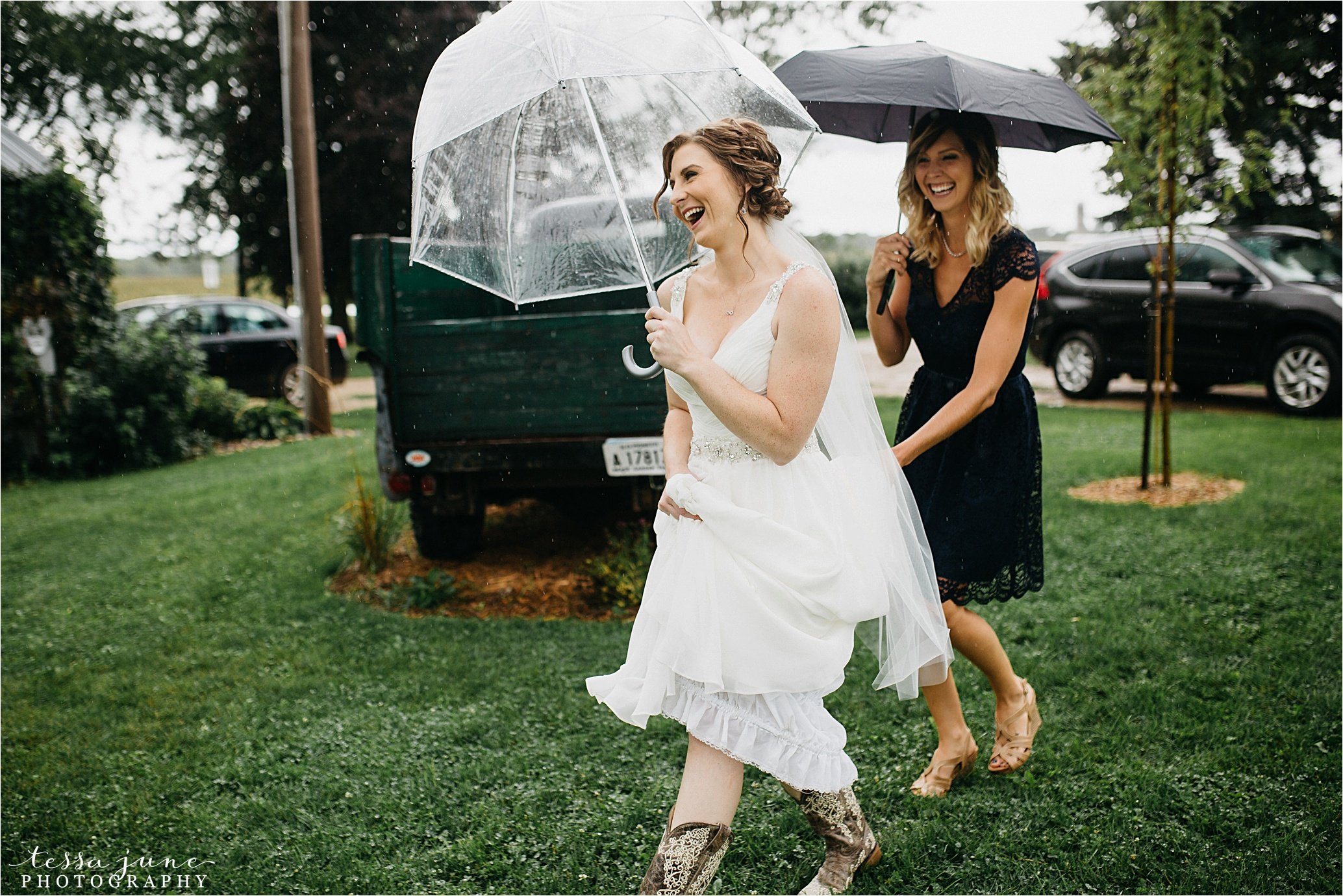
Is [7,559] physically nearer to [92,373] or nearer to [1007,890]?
[92,373]

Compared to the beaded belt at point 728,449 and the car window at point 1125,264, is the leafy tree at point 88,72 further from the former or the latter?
the beaded belt at point 728,449

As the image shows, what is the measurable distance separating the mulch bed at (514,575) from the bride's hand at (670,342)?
3.13m

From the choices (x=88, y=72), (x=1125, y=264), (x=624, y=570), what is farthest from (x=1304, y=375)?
(x=88, y=72)

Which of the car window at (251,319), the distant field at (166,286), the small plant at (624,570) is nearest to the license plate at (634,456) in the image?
the small plant at (624,570)

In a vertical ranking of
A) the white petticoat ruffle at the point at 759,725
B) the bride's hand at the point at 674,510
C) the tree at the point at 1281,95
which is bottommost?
the white petticoat ruffle at the point at 759,725

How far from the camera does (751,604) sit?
2125 mm

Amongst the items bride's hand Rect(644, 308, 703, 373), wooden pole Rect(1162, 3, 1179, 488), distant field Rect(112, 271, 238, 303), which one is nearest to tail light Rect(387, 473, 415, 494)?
bride's hand Rect(644, 308, 703, 373)

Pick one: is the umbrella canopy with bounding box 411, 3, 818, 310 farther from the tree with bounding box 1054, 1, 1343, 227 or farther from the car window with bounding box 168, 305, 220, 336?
the car window with bounding box 168, 305, 220, 336

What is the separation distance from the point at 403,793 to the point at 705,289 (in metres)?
2.07

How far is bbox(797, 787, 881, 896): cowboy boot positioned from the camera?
2.45m

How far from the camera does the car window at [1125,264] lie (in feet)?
37.0

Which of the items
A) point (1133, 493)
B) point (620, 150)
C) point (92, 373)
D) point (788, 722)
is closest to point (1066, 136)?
point (620, 150)

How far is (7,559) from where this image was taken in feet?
21.4

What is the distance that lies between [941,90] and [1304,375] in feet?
29.9
